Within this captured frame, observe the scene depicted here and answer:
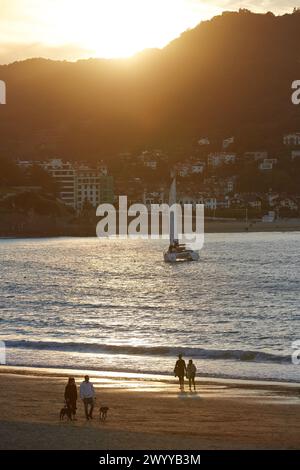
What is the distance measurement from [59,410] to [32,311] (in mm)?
27447

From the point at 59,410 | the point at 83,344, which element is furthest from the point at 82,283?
the point at 59,410

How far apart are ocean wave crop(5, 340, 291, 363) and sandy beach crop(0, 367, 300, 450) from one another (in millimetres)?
5209

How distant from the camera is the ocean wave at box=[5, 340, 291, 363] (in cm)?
3397

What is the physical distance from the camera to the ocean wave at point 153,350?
34.0m

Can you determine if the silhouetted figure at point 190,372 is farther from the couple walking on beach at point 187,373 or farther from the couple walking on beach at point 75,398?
the couple walking on beach at point 75,398

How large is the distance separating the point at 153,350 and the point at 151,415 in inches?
513

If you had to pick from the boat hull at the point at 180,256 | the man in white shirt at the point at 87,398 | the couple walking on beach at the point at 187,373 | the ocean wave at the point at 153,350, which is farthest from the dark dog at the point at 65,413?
the boat hull at the point at 180,256

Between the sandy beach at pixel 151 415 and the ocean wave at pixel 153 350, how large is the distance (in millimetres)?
5209
